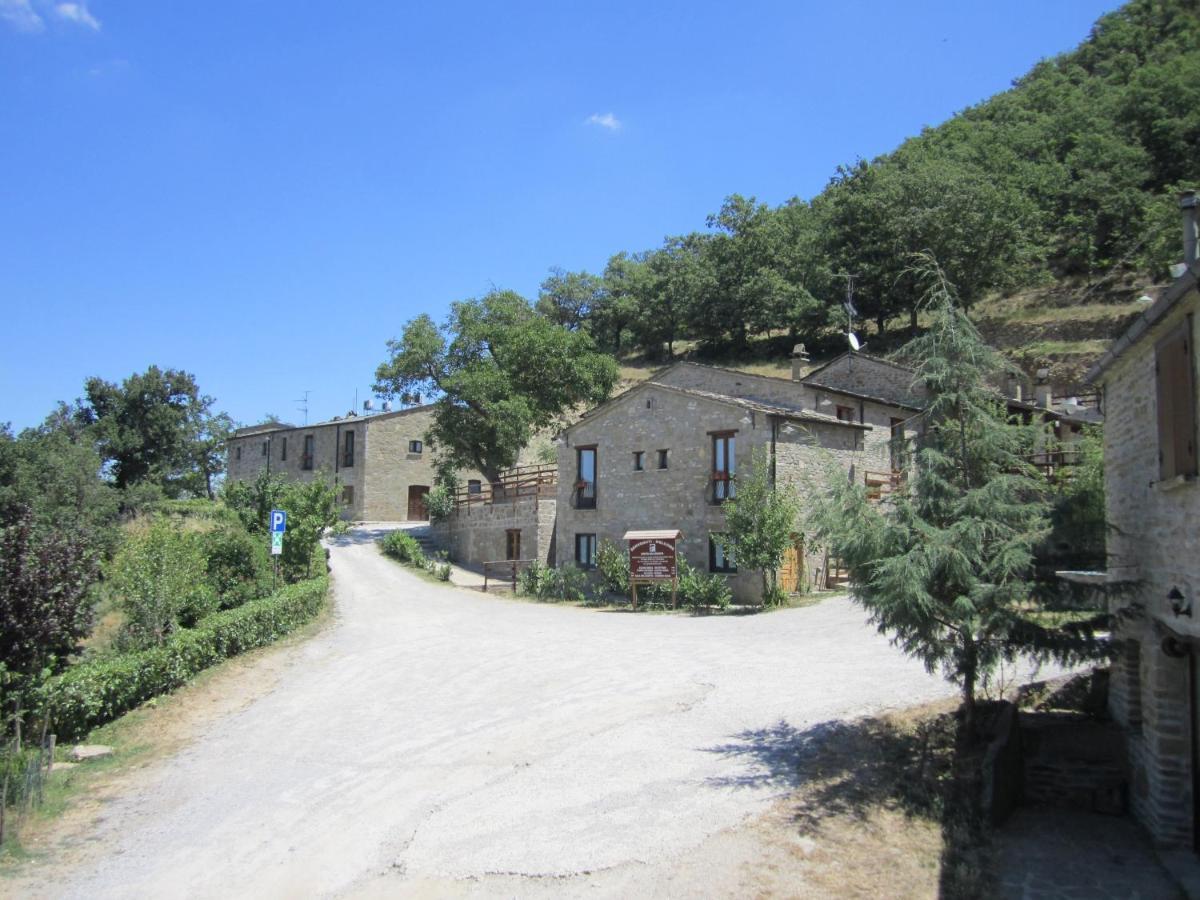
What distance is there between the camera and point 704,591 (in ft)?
76.1

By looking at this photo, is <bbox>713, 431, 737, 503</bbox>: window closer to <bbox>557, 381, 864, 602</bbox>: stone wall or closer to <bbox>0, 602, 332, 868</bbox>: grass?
<bbox>557, 381, 864, 602</bbox>: stone wall

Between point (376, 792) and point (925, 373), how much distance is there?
8050 mm

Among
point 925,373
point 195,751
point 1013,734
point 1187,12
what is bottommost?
point 195,751

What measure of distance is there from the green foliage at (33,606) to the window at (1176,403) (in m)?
13.0

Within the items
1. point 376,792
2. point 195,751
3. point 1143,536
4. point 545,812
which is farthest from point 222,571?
point 1143,536

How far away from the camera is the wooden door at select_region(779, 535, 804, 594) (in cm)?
2384

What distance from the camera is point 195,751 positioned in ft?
35.2

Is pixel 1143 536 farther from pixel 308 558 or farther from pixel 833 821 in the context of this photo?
pixel 308 558

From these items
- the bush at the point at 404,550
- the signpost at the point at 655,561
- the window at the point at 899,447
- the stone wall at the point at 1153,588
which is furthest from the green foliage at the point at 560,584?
the stone wall at the point at 1153,588

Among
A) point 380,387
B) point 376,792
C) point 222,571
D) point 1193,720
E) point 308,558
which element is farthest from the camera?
point 380,387

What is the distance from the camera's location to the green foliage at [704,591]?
75.3ft

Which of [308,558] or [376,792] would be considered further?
[308,558]

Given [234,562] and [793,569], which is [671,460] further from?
[234,562]

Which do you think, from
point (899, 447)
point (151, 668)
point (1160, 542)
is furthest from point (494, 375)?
point (1160, 542)
